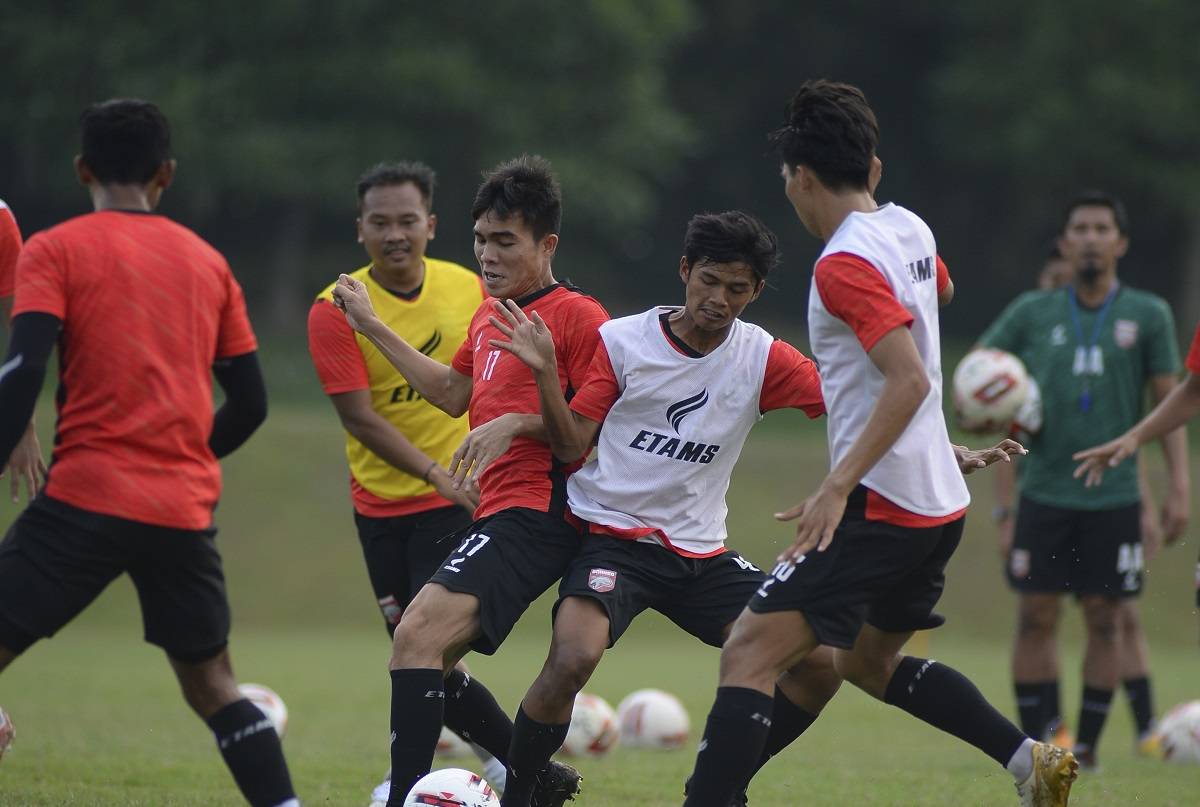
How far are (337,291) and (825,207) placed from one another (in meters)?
1.96

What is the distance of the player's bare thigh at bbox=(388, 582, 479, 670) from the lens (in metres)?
5.14

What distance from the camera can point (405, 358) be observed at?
5.91 m

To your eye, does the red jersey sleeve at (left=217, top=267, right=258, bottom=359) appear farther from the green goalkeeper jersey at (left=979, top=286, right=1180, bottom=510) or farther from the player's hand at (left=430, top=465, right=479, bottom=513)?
the green goalkeeper jersey at (left=979, top=286, right=1180, bottom=510)

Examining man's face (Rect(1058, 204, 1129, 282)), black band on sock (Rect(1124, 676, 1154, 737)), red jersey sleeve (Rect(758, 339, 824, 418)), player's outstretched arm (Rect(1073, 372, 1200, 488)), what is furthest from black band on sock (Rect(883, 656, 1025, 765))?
black band on sock (Rect(1124, 676, 1154, 737))

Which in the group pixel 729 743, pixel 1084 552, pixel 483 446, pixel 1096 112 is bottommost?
pixel 729 743

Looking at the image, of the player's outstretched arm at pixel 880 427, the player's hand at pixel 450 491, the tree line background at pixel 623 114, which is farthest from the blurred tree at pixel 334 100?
the player's outstretched arm at pixel 880 427

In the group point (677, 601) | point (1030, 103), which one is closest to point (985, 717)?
point (677, 601)

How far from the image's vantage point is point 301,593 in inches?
731

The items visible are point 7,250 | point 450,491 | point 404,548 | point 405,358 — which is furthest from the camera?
point 404,548

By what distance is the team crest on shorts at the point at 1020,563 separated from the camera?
855 centimetres

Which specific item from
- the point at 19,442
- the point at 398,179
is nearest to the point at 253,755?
the point at 19,442

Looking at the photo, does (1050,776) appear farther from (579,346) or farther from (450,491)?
(450,491)

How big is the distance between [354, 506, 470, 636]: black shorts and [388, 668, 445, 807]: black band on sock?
1315mm

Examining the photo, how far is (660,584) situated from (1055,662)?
12.4 ft
